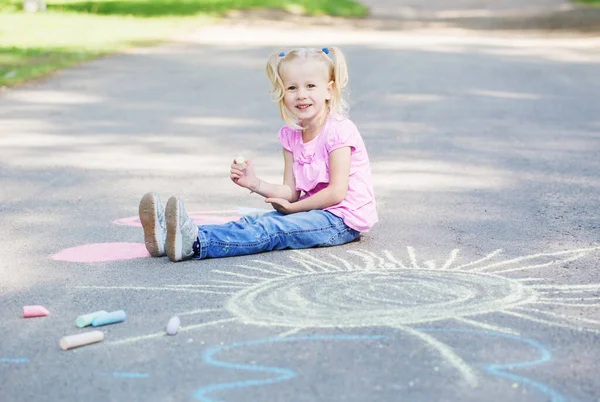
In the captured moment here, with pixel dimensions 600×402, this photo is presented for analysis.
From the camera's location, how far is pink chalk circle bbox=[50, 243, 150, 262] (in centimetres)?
444

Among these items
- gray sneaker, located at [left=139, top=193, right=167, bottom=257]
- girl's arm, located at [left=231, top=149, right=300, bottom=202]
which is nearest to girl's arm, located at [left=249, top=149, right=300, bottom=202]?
girl's arm, located at [left=231, top=149, right=300, bottom=202]

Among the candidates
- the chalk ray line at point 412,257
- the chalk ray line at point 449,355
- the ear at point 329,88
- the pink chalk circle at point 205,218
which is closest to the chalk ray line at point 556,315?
the chalk ray line at point 449,355

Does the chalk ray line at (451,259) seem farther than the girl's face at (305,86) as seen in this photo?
No

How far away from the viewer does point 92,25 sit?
18.5 metres

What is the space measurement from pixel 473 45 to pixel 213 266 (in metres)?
12.8

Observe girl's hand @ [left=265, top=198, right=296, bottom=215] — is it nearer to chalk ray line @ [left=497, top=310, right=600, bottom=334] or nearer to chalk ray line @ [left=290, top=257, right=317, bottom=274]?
chalk ray line @ [left=290, top=257, right=317, bottom=274]

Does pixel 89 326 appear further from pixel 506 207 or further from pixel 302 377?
pixel 506 207

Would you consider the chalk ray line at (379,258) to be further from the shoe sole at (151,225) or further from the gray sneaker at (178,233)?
the shoe sole at (151,225)

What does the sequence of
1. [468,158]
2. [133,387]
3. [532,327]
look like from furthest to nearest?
[468,158] < [532,327] < [133,387]

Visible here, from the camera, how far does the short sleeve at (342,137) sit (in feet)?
15.1

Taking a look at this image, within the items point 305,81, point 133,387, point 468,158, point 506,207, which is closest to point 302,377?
point 133,387

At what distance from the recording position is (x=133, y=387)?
2.86 m

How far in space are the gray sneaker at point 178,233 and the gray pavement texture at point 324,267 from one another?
0.20 feet

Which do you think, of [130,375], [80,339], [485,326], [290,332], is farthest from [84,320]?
[485,326]
